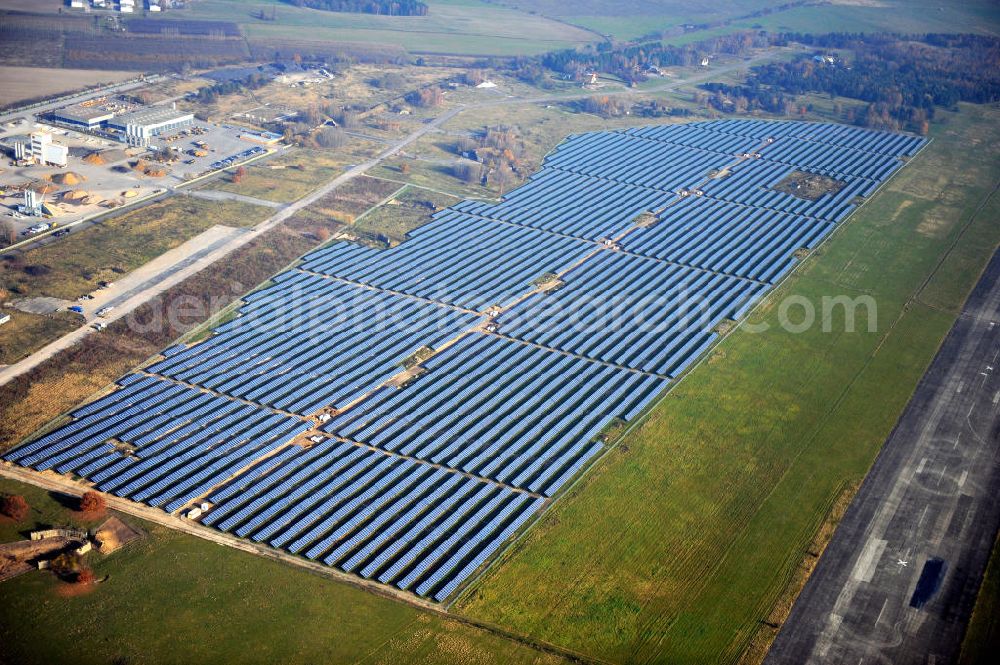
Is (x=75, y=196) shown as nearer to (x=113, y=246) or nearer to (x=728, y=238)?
(x=113, y=246)

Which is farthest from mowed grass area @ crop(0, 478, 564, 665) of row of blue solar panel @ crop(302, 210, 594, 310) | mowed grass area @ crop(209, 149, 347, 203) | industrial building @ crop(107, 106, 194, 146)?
industrial building @ crop(107, 106, 194, 146)

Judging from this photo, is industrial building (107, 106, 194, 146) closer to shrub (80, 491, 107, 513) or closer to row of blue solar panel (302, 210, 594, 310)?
row of blue solar panel (302, 210, 594, 310)

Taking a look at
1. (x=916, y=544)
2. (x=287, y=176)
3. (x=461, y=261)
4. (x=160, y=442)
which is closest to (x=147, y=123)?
(x=287, y=176)

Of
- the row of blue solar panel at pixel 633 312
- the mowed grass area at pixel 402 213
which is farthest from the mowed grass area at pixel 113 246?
the row of blue solar panel at pixel 633 312

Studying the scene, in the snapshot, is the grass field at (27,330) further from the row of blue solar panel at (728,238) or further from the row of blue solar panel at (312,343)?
the row of blue solar panel at (728,238)

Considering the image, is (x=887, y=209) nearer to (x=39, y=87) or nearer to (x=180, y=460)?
(x=180, y=460)

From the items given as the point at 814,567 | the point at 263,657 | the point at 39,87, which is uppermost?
the point at 39,87

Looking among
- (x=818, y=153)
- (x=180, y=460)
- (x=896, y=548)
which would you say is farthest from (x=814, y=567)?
(x=818, y=153)
